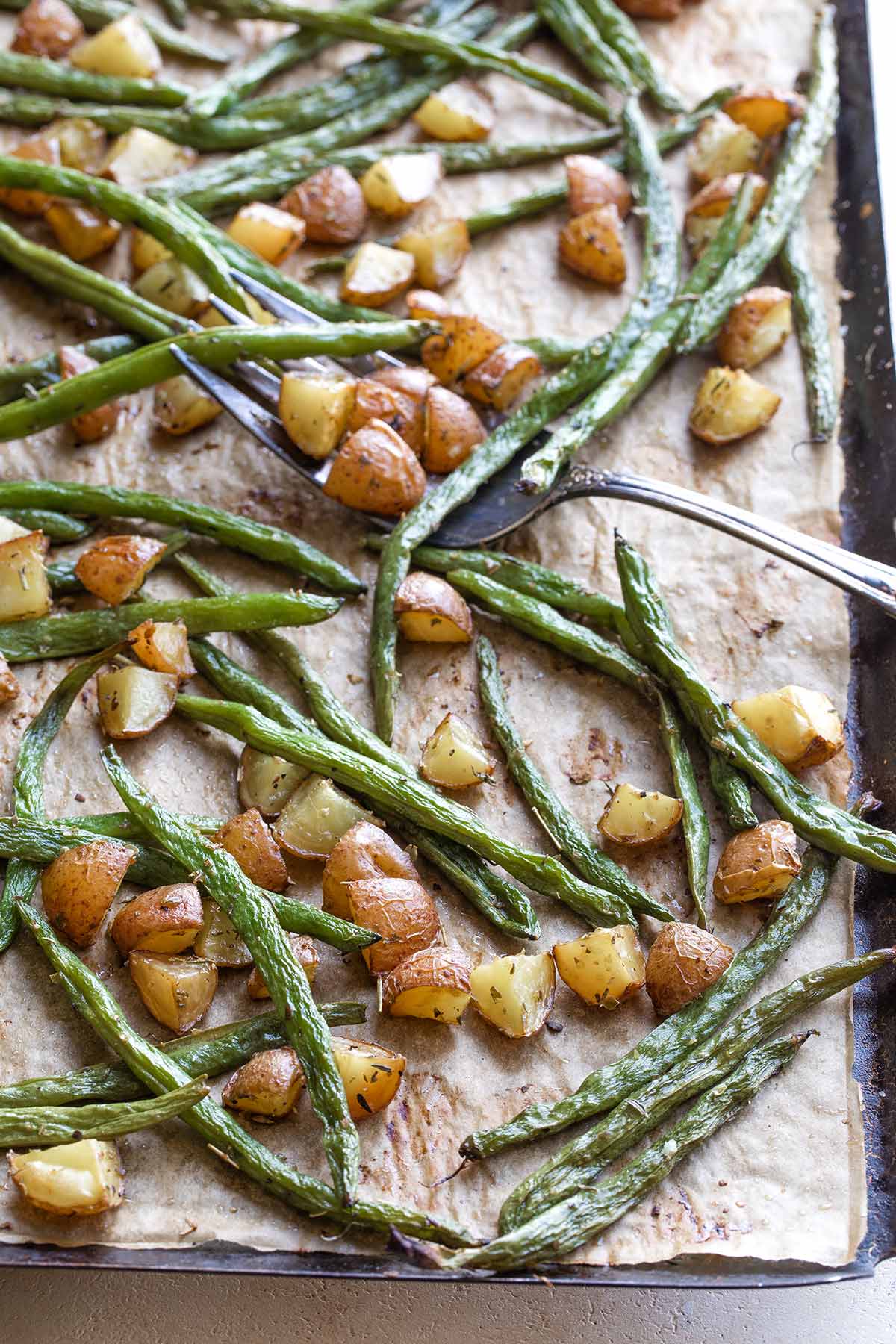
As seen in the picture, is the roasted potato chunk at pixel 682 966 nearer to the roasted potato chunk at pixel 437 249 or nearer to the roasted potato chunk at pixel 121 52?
the roasted potato chunk at pixel 437 249

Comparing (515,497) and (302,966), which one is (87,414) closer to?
(515,497)

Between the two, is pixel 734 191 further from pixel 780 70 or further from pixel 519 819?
pixel 519 819

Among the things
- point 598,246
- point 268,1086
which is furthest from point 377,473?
point 268,1086

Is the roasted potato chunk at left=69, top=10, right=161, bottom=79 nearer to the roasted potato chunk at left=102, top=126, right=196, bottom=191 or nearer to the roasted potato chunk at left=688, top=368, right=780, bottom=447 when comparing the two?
the roasted potato chunk at left=102, top=126, right=196, bottom=191

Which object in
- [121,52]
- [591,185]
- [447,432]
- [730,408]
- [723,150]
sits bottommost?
→ [447,432]

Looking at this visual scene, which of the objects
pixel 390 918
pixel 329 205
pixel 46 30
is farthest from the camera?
pixel 46 30

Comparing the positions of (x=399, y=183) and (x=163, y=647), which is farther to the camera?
(x=399, y=183)

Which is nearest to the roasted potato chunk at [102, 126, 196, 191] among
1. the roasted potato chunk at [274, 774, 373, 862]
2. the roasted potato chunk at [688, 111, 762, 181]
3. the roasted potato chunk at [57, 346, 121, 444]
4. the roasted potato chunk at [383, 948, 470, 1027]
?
the roasted potato chunk at [57, 346, 121, 444]
